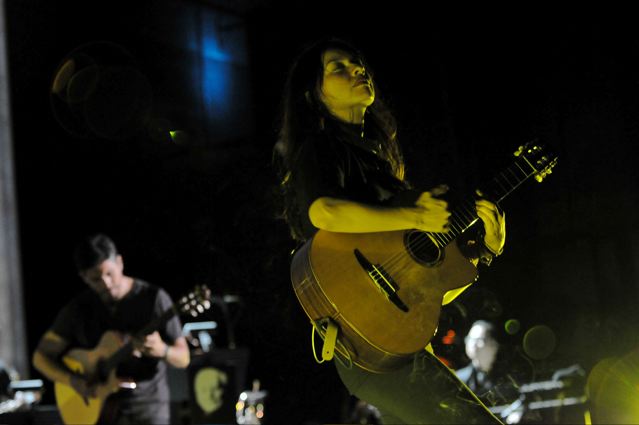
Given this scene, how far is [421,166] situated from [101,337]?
206 centimetres

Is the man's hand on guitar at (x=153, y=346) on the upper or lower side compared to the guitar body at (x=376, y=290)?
lower

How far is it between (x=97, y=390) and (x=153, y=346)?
0.47m

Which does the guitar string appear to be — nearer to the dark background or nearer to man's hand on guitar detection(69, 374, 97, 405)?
the dark background

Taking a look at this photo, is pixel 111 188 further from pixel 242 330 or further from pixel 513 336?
pixel 513 336

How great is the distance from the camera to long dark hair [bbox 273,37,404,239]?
2.38m

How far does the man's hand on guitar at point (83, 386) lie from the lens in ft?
15.3

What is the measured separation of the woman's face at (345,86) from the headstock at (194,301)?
99.4 inches

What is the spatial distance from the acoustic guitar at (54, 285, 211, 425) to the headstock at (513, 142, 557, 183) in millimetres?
2678

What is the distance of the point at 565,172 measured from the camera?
14.7 ft

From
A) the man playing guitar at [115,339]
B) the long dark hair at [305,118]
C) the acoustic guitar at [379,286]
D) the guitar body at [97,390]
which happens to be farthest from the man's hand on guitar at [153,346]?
the acoustic guitar at [379,286]

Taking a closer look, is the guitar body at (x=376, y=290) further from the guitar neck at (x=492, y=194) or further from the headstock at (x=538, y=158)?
the headstock at (x=538, y=158)

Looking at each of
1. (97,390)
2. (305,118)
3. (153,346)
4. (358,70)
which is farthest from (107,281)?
(358,70)

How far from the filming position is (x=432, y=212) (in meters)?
2.15

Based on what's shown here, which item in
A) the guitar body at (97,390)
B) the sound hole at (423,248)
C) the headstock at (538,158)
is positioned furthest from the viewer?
the guitar body at (97,390)
